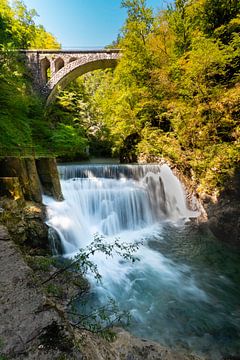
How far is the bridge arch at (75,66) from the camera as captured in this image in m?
17.1

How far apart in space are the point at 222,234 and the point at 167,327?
336 centimetres

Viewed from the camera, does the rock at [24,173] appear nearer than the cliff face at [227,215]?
Yes

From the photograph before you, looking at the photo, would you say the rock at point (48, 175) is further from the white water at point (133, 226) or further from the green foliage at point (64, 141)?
the green foliage at point (64, 141)

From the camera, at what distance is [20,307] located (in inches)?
62.7

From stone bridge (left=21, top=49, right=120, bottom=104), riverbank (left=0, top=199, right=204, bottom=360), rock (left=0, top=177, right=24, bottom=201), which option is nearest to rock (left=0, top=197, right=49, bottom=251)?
rock (left=0, top=177, right=24, bottom=201)

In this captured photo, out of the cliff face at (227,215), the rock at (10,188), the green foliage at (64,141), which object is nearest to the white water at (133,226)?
the rock at (10,188)

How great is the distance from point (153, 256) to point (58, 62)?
18.3m

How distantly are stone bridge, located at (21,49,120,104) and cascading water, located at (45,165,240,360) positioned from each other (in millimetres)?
12003

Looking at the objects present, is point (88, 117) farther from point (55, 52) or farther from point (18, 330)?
point (18, 330)

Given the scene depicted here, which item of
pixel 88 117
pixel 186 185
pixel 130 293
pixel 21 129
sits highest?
pixel 88 117

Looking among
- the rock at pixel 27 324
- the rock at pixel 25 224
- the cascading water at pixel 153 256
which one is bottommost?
the cascading water at pixel 153 256

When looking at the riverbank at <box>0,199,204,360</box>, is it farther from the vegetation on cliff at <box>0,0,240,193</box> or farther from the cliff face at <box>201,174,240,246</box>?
the vegetation on cliff at <box>0,0,240,193</box>

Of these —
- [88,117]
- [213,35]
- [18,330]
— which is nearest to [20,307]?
[18,330]

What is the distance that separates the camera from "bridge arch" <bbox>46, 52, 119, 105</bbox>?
56.1 ft
